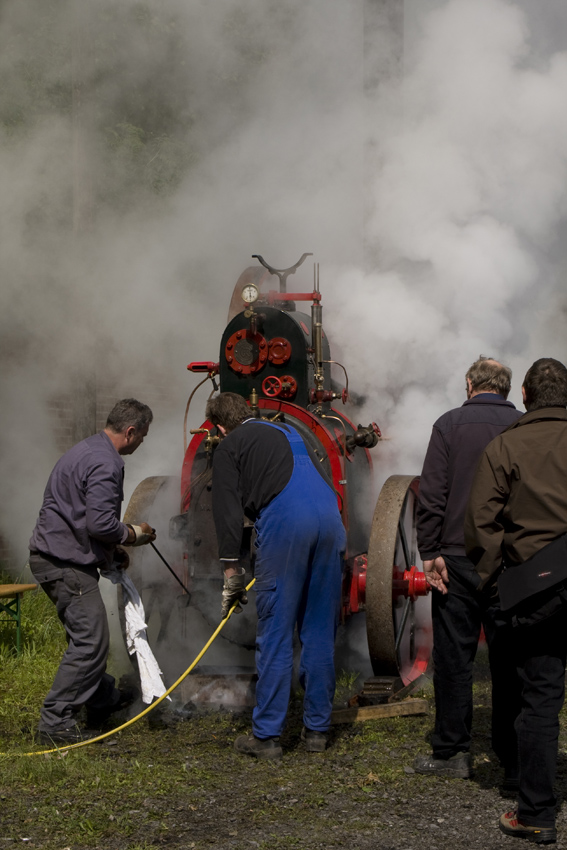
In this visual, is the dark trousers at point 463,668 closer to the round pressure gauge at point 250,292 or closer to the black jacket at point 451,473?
the black jacket at point 451,473

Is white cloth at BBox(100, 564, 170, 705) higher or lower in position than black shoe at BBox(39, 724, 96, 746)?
higher

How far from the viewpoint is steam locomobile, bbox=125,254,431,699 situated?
4848mm

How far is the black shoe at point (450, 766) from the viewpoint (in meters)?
3.73

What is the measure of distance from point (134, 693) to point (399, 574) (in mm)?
1508

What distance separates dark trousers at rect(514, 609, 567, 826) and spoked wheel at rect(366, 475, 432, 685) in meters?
1.56

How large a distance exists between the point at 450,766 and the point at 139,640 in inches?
59.3

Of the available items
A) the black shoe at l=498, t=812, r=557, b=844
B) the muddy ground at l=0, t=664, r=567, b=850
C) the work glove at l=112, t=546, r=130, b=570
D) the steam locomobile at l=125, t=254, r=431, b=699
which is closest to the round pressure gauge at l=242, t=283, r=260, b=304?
the steam locomobile at l=125, t=254, r=431, b=699

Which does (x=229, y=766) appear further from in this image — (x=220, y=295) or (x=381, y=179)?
(x=220, y=295)

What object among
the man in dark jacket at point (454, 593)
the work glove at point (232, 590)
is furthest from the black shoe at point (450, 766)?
the work glove at point (232, 590)

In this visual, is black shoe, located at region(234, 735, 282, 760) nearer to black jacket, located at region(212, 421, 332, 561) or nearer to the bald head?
black jacket, located at region(212, 421, 332, 561)

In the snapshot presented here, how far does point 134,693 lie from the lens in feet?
16.3

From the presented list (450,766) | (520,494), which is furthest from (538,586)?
(450,766)

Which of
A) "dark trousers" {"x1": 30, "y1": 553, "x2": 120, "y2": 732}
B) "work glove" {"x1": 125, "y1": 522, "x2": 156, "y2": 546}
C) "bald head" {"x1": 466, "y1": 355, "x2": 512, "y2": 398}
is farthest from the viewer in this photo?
"work glove" {"x1": 125, "y1": 522, "x2": 156, "y2": 546}

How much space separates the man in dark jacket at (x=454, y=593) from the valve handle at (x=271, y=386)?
5.34ft
